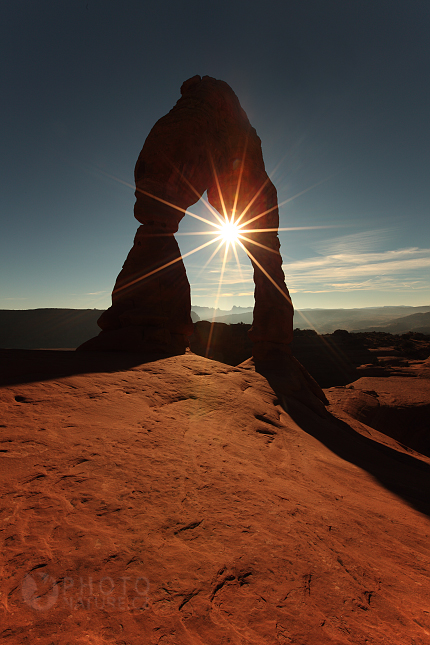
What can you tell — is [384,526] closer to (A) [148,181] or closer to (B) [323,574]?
(B) [323,574]

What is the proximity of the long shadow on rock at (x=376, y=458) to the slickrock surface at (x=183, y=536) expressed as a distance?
0.12 metres

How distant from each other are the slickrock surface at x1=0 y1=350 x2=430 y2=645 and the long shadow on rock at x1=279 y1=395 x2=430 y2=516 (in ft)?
0.39

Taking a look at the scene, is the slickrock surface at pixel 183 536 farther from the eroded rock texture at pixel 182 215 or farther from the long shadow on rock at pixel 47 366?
the eroded rock texture at pixel 182 215

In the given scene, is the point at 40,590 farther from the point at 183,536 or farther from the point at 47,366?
the point at 47,366

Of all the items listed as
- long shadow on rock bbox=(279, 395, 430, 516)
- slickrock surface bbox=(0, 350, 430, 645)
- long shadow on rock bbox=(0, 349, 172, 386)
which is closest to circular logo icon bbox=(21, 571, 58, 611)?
slickrock surface bbox=(0, 350, 430, 645)

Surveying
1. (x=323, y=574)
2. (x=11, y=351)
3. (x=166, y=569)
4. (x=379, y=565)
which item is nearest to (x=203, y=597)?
(x=166, y=569)

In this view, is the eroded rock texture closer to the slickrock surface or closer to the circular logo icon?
the slickrock surface

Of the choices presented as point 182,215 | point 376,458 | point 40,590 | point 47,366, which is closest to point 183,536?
point 40,590

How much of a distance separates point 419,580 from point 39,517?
2159 mm

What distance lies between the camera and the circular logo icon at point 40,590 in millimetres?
1068

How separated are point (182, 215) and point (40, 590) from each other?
9148 millimetres

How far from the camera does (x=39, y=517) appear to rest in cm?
147

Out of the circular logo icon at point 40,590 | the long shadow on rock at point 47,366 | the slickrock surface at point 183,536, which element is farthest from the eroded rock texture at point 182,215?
the circular logo icon at point 40,590

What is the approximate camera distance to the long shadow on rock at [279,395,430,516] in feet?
11.5
